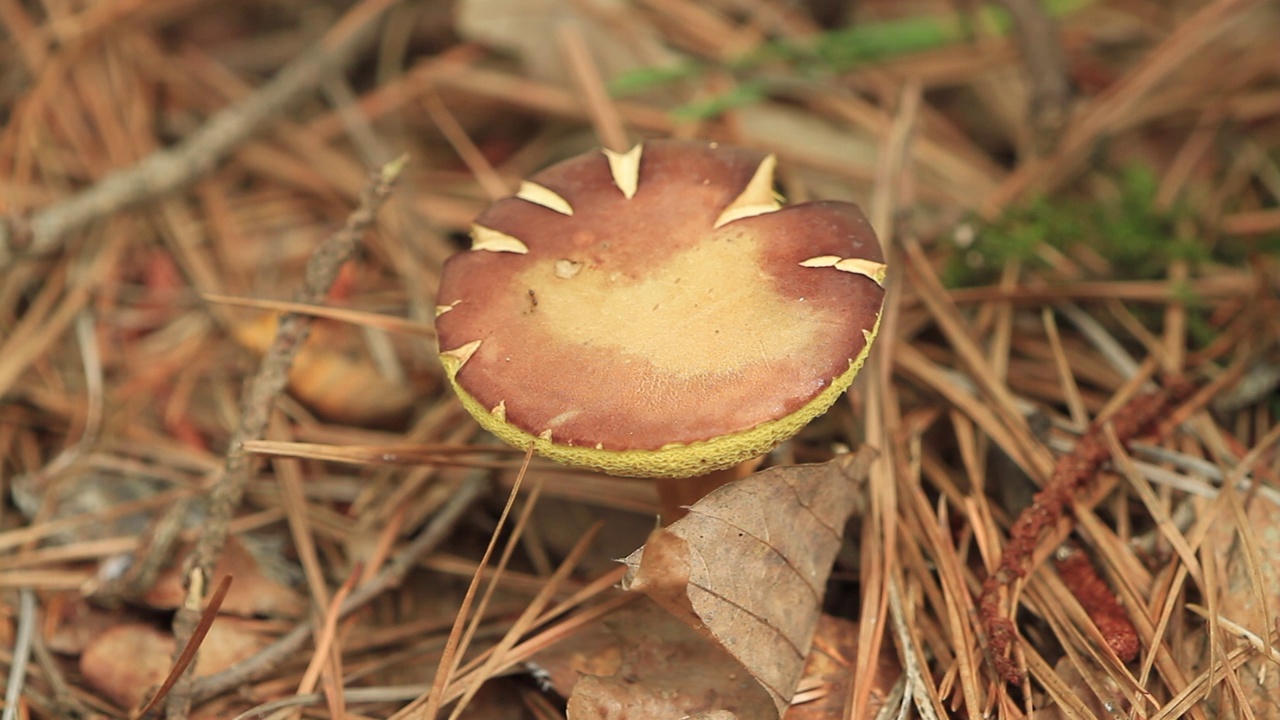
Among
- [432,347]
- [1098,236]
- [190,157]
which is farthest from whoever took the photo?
[190,157]

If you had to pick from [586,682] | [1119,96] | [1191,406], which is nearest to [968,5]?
[1119,96]

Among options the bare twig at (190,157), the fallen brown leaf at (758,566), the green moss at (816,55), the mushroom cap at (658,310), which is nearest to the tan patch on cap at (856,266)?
the mushroom cap at (658,310)

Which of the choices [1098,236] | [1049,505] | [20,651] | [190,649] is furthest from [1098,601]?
[20,651]

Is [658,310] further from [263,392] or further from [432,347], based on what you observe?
[432,347]

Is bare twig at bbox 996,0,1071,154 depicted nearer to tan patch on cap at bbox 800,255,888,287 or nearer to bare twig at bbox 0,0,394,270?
tan patch on cap at bbox 800,255,888,287

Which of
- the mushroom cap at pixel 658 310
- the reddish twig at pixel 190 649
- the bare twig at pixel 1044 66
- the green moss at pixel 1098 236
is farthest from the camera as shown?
the bare twig at pixel 1044 66

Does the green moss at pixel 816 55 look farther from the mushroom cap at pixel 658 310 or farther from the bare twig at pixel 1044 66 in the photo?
the mushroom cap at pixel 658 310

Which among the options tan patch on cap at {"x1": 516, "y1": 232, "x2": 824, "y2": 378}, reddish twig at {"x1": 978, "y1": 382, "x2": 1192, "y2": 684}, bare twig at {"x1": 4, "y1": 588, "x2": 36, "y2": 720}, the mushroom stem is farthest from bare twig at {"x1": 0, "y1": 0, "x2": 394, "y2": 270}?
reddish twig at {"x1": 978, "y1": 382, "x2": 1192, "y2": 684}
